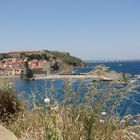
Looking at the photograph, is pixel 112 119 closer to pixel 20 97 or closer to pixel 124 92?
pixel 124 92

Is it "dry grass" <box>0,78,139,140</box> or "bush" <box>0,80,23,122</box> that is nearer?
"dry grass" <box>0,78,139,140</box>

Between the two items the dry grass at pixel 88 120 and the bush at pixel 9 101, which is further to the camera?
the bush at pixel 9 101

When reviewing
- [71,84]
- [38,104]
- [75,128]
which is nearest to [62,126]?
[75,128]

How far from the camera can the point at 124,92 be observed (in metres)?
4.95

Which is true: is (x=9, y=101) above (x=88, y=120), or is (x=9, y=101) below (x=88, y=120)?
below

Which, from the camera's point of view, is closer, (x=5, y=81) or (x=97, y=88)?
(x=97, y=88)

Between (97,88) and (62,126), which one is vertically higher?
(97,88)

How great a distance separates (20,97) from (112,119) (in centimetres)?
274

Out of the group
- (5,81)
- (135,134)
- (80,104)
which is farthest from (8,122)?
(135,134)

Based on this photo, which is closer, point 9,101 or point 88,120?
point 88,120

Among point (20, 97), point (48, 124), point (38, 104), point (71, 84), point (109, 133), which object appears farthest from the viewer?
point (20, 97)

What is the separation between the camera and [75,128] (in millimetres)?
5129

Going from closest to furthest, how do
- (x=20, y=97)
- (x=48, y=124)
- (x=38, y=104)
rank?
(x=48, y=124)
(x=38, y=104)
(x=20, y=97)

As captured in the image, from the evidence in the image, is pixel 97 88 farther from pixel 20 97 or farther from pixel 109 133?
pixel 20 97
